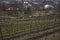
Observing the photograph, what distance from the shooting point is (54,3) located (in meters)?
2.66

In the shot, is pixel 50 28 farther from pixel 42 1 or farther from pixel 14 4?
pixel 14 4

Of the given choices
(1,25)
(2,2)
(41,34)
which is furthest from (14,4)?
(41,34)

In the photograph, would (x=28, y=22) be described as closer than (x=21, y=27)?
No

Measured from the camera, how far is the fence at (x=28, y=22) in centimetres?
220

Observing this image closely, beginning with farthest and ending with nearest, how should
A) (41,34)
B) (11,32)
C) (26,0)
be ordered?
(26,0) < (41,34) < (11,32)

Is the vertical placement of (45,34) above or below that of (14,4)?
below

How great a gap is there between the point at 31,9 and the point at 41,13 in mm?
222

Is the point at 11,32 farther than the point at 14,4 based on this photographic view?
No

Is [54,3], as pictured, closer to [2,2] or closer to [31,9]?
[31,9]

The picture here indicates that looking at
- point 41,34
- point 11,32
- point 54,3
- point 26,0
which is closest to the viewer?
point 11,32

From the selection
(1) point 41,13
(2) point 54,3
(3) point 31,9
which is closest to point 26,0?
(3) point 31,9

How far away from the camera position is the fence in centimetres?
220

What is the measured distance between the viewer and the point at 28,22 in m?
2.39

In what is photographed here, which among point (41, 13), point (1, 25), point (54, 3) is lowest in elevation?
point (1, 25)
